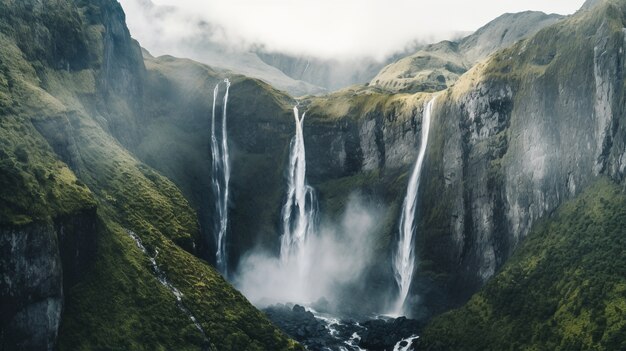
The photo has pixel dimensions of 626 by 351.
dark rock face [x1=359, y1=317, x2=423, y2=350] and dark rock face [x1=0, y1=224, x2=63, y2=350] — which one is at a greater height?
dark rock face [x1=359, y1=317, x2=423, y2=350]

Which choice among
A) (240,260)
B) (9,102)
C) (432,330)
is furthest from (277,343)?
(240,260)

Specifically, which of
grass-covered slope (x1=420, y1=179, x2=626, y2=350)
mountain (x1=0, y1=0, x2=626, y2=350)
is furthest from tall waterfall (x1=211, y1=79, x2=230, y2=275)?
grass-covered slope (x1=420, y1=179, x2=626, y2=350)

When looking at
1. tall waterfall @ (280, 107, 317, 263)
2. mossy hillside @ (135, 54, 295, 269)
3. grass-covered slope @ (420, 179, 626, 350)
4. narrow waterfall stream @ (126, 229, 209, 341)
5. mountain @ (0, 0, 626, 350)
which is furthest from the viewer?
tall waterfall @ (280, 107, 317, 263)

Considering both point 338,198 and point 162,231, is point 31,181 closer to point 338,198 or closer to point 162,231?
point 162,231

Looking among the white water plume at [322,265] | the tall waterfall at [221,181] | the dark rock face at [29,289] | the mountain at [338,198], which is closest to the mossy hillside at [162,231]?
the mountain at [338,198]

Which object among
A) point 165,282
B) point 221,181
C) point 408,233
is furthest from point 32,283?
point 221,181

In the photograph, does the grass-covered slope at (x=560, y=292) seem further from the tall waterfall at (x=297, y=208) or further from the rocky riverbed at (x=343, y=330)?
the tall waterfall at (x=297, y=208)

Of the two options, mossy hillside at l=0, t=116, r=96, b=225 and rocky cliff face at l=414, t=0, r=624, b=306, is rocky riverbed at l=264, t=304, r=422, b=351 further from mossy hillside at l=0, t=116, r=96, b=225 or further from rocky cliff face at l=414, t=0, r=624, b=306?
mossy hillside at l=0, t=116, r=96, b=225
